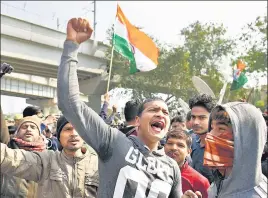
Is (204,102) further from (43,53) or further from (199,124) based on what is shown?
(43,53)

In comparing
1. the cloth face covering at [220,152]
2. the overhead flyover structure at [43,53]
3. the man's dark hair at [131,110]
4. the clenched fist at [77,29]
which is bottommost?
the cloth face covering at [220,152]

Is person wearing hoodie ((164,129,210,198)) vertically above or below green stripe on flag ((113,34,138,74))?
below

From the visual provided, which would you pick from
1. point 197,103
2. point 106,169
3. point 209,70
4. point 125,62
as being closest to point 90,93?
point 125,62

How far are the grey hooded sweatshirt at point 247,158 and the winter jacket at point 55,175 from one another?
1.28 metres

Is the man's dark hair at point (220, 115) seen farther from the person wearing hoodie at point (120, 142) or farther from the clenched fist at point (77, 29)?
the clenched fist at point (77, 29)

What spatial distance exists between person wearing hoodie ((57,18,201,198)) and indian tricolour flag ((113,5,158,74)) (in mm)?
4161

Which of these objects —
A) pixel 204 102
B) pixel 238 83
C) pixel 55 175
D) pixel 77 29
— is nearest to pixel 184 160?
pixel 204 102

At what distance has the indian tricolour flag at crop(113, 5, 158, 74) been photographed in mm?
7207

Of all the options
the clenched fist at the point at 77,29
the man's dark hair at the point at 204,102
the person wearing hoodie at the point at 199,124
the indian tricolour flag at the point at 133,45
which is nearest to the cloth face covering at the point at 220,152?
the clenched fist at the point at 77,29

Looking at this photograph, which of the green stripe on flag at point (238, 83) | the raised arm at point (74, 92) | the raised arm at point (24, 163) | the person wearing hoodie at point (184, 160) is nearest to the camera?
the raised arm at point (74, 92)

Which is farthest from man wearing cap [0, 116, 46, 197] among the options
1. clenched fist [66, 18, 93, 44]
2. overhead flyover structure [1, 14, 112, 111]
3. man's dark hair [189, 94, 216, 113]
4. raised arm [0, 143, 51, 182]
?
overhead flyover structure [1, 14, 112, 111]

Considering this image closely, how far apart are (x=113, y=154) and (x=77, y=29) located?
2.61 feet

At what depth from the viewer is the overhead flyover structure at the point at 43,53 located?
24.2 m

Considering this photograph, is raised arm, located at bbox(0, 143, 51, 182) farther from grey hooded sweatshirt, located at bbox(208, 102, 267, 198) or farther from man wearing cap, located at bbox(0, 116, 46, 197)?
grey hooded sweatshirt, located at bbox(208, 102, 267, 198)
